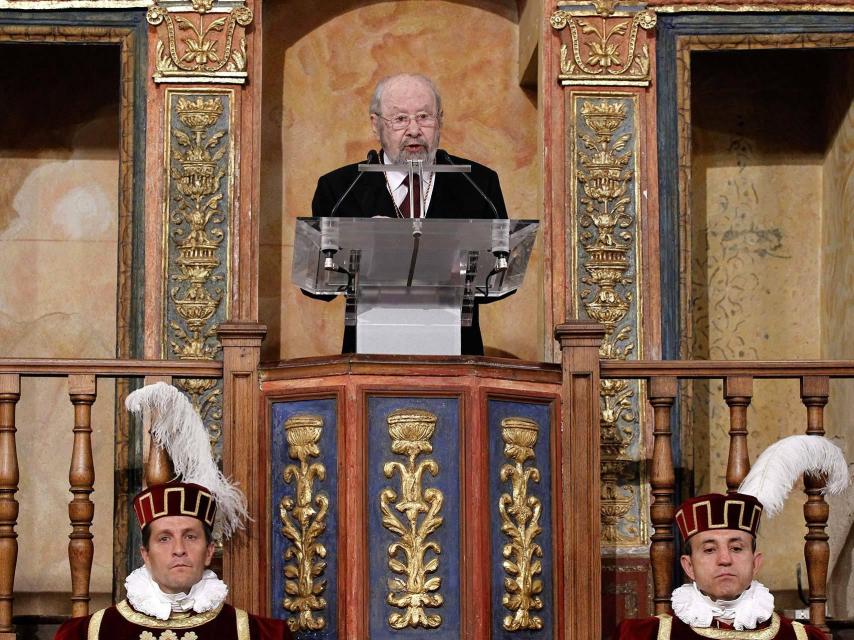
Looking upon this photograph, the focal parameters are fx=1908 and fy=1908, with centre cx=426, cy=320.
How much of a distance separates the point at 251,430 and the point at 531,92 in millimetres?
3224

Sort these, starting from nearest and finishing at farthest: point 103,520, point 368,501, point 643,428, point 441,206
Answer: point 368,501 → point 441,206 → point 643,428 → point 103,520

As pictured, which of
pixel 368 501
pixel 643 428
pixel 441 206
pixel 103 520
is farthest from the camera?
pixel 103 520

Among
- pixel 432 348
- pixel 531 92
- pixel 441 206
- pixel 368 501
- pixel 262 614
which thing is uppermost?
pixel 531 92

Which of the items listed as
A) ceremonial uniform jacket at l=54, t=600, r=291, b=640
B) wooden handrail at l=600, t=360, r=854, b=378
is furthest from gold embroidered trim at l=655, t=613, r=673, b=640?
ceremonial uniform jacket at l=54, t=600, r=291, b=640

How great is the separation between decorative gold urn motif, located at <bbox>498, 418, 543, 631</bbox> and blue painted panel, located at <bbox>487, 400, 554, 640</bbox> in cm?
1

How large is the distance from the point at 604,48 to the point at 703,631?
122 inches

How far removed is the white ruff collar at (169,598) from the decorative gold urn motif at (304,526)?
0.29 m

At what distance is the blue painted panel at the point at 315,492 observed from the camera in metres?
6.38

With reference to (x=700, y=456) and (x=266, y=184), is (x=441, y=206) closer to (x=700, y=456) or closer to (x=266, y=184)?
(x=266, y=184)

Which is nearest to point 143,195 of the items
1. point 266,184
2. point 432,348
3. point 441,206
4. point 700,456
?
point 266,184

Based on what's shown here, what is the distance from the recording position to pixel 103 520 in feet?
29.4

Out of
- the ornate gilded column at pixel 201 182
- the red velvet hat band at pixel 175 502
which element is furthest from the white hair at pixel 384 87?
the red velvet hat band at pixel 175 502

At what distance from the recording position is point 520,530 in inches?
256

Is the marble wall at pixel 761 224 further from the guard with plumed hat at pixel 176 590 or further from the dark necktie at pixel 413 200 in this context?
the guard with plumed hat at pixel 176 590
